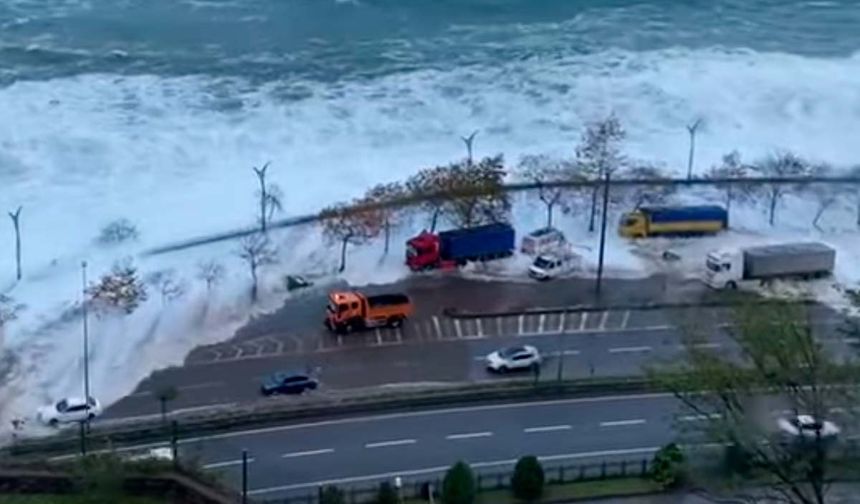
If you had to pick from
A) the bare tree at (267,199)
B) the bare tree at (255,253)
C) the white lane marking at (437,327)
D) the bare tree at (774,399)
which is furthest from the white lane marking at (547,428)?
the bare tree at (267,199)

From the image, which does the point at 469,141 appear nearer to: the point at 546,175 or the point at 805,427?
the point at 546,175

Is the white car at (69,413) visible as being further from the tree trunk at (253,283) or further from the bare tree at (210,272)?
the bare tree at (210,272)

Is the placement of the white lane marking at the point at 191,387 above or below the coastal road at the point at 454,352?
below

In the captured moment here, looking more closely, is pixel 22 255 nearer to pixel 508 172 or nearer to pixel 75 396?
pixel 75 396

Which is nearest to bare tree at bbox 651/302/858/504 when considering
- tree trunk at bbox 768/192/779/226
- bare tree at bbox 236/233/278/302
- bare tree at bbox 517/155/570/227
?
bare tree at bbox 236/233/278/302

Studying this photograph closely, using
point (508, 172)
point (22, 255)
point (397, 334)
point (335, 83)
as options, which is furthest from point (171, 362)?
point (335, 83)

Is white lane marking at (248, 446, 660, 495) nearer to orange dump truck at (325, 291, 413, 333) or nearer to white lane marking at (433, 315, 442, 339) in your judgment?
white lane marking at (433, 315, 442, 339)

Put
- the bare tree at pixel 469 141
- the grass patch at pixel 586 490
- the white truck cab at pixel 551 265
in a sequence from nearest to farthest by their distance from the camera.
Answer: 1. the grass patch at pixel 586 490
2. the white truck cab at pixel 551 265
3. the bare tree at pixel 469 141
